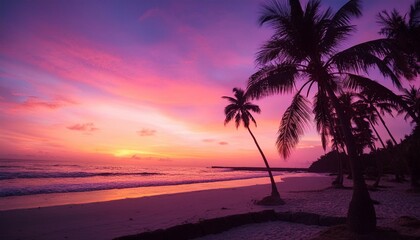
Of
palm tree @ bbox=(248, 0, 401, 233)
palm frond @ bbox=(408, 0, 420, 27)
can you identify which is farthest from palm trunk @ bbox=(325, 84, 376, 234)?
palm frond @ bbox=(408, 0, 420, 27)

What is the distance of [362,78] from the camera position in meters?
8.71

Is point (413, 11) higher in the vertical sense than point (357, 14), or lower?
higher

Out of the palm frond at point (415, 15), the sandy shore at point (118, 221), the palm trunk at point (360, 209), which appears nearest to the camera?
the palm trunk at point (360, 209)

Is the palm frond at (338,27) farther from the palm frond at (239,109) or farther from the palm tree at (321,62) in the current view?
the palm frond at (239,109)

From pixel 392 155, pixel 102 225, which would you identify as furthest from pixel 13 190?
pixel 392 155

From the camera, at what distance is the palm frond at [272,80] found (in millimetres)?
9195

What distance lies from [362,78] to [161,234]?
753 cm

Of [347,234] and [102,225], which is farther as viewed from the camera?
[102,225]

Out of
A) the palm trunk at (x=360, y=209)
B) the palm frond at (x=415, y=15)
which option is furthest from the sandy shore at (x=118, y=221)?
the palm frond at (x=415, y=15)

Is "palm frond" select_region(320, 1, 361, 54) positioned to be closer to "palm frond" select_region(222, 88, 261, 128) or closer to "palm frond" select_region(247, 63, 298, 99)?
"palm frond" select_region(247, 63, 298, 99)

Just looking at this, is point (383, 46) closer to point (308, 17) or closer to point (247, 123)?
point (308, 17)

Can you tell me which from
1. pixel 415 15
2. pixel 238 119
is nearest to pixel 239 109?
pixel 238 119

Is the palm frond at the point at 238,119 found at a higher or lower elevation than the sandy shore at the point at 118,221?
higher

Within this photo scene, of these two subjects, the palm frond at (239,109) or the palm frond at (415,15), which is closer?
the palm frond at (415,15)
